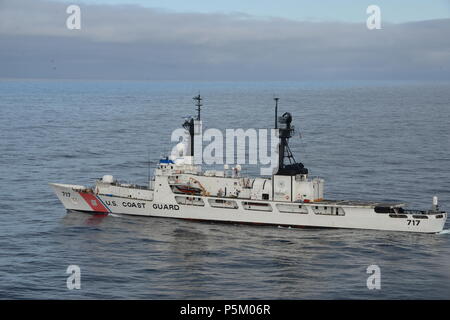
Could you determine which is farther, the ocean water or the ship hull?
A: the ship hull

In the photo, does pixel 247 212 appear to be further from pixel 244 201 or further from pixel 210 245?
pixel 210 245

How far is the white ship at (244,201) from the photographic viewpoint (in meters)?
53.2

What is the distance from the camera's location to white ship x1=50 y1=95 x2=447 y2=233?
2096 inches

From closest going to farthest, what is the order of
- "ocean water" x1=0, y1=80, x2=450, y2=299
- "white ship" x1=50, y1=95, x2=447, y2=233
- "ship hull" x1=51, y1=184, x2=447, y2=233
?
"ocean water" x1=0, y1=80, x2=450, y2=299, "ship hull" x1=51, y1=184, x2=447, y2=233, "white ship" x1=50, y1=95, x2=447, y2=233

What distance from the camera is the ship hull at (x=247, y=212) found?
173ft

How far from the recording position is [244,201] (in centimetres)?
5612

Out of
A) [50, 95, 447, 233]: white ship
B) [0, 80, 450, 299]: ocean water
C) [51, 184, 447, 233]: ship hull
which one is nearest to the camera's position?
[0, 80, 450, 299]: ocean water

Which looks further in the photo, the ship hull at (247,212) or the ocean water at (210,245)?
the ship hull at (247,212)

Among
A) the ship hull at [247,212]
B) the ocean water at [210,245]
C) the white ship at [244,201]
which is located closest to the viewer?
the ocean water at [210,245]

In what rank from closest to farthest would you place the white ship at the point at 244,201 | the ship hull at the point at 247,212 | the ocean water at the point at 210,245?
the ocean water at the point at 210,245
the ship hull at the point at 247,212
the white ship at the point at 244,201

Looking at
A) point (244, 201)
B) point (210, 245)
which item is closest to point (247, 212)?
point (244, 201)
